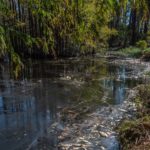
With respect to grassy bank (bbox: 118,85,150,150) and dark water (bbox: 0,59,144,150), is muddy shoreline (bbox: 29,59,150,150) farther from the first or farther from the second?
dark water (bbox: 0,59,144,150)

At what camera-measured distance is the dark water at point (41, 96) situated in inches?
246

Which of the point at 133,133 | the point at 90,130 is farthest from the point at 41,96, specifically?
the point at 133,133

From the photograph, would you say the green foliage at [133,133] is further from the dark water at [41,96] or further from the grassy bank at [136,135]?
the dark water at [41,96]

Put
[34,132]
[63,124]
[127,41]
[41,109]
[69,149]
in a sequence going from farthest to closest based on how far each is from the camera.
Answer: [127,41]
[41,109]
[63,124]
[34,132]
[69,149]

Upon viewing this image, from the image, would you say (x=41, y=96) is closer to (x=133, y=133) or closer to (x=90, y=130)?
(x=90, y=130)

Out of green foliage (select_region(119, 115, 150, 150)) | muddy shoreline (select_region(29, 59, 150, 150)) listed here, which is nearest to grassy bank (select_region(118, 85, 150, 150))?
green foliage (select_region(119, 115, 150, 150))

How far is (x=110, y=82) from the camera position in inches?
484

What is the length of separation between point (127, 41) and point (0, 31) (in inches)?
1280

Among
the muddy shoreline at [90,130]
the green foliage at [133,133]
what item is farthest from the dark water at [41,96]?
the green foliage at [133,133]

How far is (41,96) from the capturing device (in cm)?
955

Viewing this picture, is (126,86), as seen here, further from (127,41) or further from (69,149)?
(127,41)

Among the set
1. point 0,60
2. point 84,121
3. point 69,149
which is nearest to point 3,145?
point 69,149

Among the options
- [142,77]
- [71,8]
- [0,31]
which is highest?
[71,8]

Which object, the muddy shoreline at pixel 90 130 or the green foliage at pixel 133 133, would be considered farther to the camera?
the muddy shoreline at pixel 90 130
